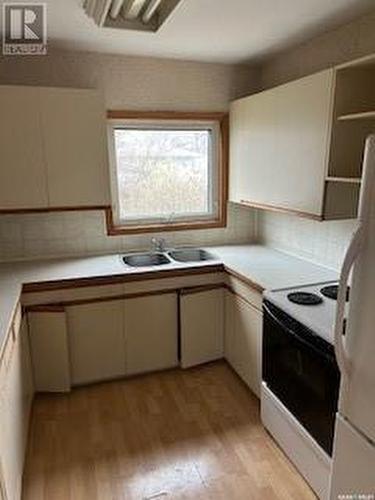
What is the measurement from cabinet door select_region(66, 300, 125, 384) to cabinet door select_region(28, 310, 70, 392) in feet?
0.19

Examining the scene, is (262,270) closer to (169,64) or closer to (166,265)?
(166,265)

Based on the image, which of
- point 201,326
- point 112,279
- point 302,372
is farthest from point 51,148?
point 302,372

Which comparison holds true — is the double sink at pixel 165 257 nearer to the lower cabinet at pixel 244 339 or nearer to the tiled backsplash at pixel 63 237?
the tiled backsplash at pixel 63 237

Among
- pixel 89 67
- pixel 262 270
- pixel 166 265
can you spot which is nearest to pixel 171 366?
pixel 166 265

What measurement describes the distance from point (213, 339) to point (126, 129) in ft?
5.72

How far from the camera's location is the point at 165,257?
2.89m

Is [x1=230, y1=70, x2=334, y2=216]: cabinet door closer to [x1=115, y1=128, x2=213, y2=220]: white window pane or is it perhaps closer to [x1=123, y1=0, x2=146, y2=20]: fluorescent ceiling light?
[x1=115, y1=128, x2=213, y2=220]: white window pane

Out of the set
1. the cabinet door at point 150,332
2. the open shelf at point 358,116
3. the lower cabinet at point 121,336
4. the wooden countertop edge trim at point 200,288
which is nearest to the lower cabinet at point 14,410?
the lower cabinet at point 121,336

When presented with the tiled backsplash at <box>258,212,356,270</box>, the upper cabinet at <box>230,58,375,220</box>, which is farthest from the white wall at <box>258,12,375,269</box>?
the upper cabinet at <box>230,58,375,220</box>

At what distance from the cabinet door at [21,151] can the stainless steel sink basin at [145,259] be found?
0.76 meters

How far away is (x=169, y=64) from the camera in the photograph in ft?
9.20

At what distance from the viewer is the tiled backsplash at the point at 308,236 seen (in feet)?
7.72

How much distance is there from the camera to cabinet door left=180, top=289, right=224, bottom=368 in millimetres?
2660

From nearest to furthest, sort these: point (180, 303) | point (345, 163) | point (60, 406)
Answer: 1. point (345, 163)
2. point (60, 406)
3. point (180, 303)
